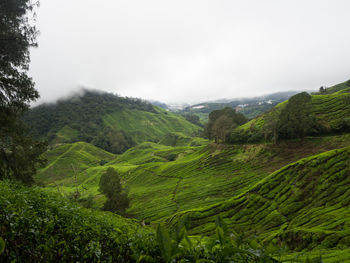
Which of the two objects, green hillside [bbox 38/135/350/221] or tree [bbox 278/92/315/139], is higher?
tree [bbox 278/92/315/139]

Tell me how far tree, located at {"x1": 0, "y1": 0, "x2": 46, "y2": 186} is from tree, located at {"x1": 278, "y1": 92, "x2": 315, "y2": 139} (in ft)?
256

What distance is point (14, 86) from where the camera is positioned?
17.1 meters

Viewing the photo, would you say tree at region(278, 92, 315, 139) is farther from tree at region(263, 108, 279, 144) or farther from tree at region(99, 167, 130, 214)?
tree at region(99, 167, 130, 214)

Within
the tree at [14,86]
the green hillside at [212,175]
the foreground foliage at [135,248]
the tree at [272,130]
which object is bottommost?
the green hillside at [212,175]

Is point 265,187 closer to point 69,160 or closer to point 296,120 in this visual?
point 296,120

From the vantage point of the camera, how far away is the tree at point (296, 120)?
66.9m

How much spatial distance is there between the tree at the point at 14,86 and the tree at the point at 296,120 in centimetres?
7812

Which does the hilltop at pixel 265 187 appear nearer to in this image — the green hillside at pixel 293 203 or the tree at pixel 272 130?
the green hillside at pixel 293 203

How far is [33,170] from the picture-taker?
71.2ft

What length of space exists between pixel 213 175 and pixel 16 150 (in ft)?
226

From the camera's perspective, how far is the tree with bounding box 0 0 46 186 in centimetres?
1592

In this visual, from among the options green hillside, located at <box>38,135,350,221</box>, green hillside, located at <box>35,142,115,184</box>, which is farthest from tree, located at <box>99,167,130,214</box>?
green hillside, located at <box>35,142,115,184</box>

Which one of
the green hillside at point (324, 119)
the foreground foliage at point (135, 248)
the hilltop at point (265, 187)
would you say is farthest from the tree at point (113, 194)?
the green hillside at point (324, 119)

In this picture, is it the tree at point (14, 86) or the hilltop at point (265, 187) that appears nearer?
the tree at point (14, 86)
